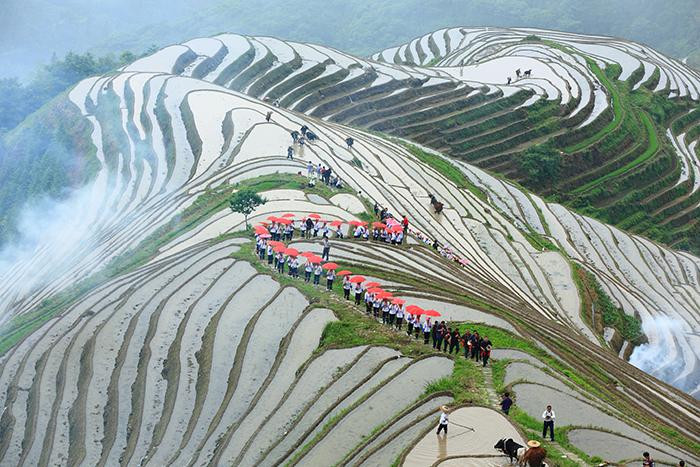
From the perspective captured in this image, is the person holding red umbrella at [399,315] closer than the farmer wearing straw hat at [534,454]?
No

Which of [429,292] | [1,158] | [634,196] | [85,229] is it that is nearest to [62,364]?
[429,292]

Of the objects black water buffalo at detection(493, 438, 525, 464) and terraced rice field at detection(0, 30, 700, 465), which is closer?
black water buffalo at detection(493, 438, 525, 464)

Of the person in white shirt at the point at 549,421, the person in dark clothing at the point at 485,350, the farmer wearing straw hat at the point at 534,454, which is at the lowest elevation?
the farmer wearing straw hat at the point at 534,454

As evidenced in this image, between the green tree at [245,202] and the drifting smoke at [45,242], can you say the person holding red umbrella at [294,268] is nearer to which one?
the green tree at [245,202]

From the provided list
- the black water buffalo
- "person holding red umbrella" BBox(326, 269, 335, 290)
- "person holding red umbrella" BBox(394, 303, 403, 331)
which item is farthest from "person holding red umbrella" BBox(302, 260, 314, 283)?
the black water buffalo

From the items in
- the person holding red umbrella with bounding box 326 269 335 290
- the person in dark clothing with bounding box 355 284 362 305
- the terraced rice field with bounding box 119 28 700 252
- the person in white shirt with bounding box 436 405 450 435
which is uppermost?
the terraced rice field with bounding box 119 28 700 252

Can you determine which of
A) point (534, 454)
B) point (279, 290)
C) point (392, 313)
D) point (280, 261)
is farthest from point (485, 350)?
point (280, 261)

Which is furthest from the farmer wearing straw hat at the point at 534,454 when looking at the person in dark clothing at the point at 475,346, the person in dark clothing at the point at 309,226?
the person in dark clothing at the point at 309,226

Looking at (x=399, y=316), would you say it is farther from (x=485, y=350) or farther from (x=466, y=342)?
(x=485, y=350)

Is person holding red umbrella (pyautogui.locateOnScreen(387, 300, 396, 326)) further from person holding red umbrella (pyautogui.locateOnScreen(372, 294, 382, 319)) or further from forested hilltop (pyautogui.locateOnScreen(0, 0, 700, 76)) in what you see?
forested hilltop (pyautogui.locateOnScreen(0, 0, 700, 76))
